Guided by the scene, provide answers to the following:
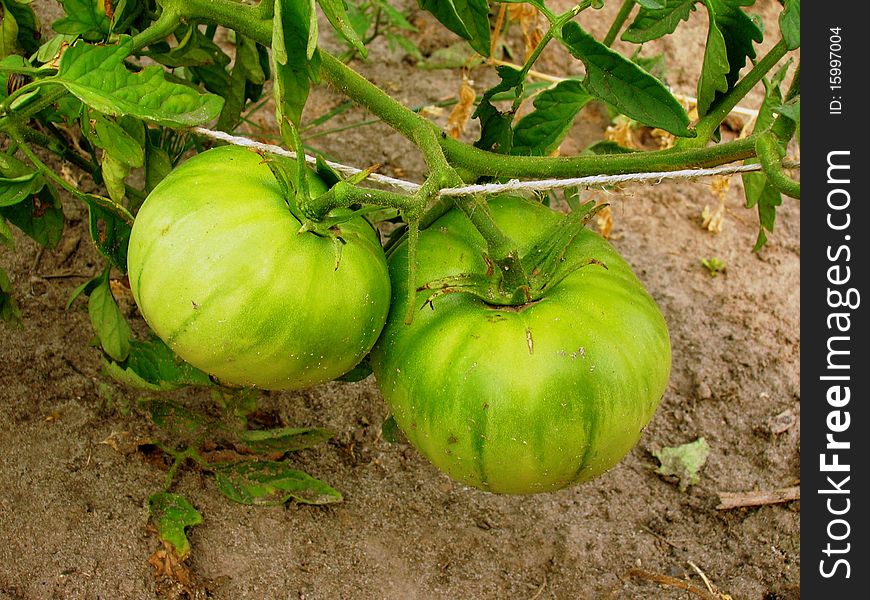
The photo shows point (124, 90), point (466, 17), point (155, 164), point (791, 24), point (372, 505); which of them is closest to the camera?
point (124, 90)

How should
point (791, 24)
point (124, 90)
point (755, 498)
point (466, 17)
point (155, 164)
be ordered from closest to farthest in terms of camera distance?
1. point (124, 90)
2. point (791, 24)
3. point (466, 17)
4. point (155, 164)
5. point (755, 498)

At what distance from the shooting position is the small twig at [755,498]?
71.9 inches

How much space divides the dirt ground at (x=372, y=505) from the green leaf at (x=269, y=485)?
5 cm

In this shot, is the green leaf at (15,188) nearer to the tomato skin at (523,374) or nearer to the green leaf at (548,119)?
the tomato skin at (523,374)

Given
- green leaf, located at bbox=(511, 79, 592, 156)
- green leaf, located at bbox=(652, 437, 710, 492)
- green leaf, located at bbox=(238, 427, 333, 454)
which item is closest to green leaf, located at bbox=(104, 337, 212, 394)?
green leaf, located at bbox=(238, 427, 333, 454)

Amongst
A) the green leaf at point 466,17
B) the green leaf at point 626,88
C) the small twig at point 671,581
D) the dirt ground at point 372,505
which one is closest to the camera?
the green leaf at point 626,88

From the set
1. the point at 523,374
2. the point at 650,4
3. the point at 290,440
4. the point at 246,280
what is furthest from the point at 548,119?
the point at 290,440

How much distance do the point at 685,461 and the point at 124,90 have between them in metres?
1.33

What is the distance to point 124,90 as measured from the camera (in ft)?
3.69

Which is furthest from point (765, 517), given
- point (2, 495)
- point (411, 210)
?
point (2, 495)

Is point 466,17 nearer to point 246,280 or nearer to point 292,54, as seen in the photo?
point 292,54

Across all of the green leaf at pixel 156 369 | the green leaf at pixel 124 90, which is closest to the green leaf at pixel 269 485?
the green leaf at pixel 156 369

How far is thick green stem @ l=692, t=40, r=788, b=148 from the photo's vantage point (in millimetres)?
1318

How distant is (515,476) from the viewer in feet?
3.92
